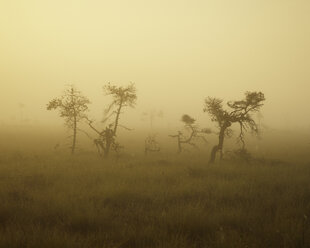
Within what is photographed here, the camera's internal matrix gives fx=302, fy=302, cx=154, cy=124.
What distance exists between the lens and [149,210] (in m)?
9.09

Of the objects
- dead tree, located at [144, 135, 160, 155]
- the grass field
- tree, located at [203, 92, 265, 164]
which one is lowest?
the grass field

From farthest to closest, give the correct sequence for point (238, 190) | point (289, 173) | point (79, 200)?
1. point (289, 173)
2. point (238, 190)
3. point (79, 200)

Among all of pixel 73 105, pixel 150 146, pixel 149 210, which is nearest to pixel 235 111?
pixel 73 105

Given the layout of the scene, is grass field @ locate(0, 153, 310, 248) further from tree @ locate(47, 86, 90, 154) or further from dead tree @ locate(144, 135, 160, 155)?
dead tree @ locate(144, 135, 160, 155)

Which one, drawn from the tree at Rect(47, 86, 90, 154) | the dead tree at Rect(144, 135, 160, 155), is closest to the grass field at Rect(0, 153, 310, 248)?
the tree at Rect(47, 86, 90, 154)

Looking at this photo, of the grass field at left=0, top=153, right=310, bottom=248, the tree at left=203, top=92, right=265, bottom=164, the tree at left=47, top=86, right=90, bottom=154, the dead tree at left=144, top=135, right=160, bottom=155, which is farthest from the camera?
the dead tree at left=144, top=135, right=160, bottom=155

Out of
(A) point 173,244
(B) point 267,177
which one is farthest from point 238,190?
(A) point 173,244

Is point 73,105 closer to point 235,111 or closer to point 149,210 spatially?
point 235,111

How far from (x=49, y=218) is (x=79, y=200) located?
1.63m

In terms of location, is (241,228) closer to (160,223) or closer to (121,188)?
(160,223)

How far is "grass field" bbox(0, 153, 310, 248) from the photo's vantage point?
22.1ft

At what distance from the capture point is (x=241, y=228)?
7871mm

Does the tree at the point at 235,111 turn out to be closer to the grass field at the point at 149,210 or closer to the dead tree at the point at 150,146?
the grass field at the point at 149,210

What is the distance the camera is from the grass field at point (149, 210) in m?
6.73
